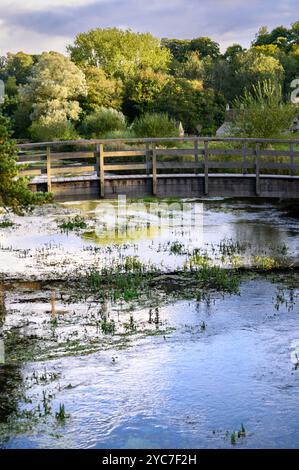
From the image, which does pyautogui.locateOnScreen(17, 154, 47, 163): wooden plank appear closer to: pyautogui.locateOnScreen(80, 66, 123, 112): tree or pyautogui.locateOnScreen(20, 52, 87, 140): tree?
pyautogui.locateOnScreen(20, 52, 87, 140): tree

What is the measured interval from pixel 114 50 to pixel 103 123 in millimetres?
39945

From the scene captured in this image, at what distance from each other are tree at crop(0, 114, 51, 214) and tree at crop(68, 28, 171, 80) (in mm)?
78771

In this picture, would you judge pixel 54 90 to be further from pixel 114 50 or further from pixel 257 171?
pixel 257 171

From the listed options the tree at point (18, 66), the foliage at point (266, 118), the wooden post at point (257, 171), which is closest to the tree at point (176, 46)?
the tree at point (18, 66)

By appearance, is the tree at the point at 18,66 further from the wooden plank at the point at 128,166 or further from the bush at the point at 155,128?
the wooden plank at the point at 128,166

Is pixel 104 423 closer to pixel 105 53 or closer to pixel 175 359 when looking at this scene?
pixel 175 359

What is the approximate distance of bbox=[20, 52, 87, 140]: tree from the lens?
7469 centimetres

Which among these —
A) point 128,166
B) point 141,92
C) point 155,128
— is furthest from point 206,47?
point 128,166

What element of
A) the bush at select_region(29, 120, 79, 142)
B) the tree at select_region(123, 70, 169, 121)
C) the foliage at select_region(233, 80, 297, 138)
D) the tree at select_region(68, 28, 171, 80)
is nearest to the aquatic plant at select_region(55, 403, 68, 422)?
the foliage at select_region(233, 80, 297, 138)

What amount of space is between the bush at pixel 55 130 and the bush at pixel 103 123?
1.44 m

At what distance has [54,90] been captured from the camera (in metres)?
76.1

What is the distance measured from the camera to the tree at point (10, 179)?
22438 millimetres
